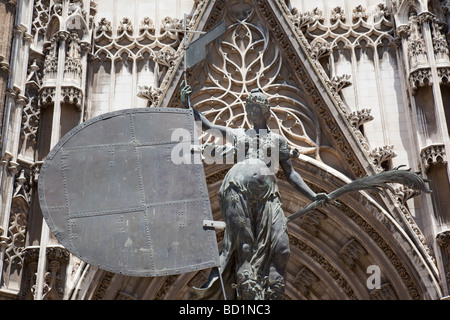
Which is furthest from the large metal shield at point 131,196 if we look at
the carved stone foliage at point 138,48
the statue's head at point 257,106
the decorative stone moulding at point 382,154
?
the carved stone foliage at point 138,48

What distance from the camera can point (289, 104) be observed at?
14742 millimetres

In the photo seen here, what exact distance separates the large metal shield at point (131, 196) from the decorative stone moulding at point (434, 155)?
694 centimetres

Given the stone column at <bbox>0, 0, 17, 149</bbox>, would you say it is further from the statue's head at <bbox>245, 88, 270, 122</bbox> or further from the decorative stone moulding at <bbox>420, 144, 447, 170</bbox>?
the decorative stone moulding at <bbox>420, 144, 447, 170</bbox>

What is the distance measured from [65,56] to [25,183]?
2491 millimetres

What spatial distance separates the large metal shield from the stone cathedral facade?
18.9ft

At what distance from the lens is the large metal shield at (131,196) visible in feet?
21.3

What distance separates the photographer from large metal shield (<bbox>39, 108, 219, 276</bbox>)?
6500 mm

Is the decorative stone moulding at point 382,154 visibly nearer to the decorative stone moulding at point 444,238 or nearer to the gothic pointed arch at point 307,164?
the gothic pointed arch at point 307,164

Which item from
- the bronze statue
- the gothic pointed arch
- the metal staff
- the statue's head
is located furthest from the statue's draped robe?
the gothic pointed arch

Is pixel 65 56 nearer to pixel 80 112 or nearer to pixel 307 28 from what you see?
pixel 80 112

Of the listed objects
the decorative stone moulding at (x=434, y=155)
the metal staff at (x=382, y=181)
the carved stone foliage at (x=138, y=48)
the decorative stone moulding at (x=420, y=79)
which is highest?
the carved stone foliage at (x=138, y=48)

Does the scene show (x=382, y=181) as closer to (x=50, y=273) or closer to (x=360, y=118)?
(x=50, y=273)
